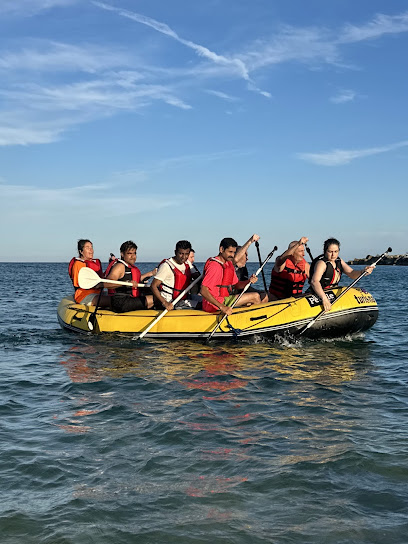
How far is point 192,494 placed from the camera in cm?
420

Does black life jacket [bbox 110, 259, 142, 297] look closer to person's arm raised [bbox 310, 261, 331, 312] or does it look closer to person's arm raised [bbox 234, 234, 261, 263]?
person's arm raised [bbox 234, 234, 261, 263]

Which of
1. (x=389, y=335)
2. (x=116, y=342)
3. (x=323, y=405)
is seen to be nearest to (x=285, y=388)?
(x=323, y=405)

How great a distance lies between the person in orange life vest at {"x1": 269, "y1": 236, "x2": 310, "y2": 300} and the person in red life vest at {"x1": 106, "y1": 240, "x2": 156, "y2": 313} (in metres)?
2.58

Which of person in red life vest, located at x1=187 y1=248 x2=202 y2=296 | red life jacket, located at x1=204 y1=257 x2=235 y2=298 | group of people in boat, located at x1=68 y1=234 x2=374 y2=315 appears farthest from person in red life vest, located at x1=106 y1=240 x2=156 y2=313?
red life jacket, located at x1=204 y1=257 x2=235 y2=298

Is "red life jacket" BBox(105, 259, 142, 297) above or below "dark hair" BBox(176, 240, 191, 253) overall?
below

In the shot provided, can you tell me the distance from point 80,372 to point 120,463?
3850mm

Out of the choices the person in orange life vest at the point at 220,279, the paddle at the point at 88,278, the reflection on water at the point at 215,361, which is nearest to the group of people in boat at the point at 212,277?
the person in orange life vest at the point at 220,279

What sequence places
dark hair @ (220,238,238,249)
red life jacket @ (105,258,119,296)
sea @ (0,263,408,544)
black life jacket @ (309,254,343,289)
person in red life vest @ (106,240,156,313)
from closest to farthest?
sea @ (0,263,408,544) < dark hair @ (220,238,238,249) < black life jacket @ (309,254,343,289) < person in red life vest @ (106,240,156,313) < red life jacket @ (105,258,119,296)

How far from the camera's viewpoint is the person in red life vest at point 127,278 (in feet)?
36.5

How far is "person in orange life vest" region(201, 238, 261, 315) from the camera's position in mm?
9828

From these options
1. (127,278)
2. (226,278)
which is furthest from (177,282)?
(127,278)

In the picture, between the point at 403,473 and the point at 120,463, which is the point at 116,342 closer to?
the point at 120,463

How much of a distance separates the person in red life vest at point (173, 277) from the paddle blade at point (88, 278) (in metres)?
1.38

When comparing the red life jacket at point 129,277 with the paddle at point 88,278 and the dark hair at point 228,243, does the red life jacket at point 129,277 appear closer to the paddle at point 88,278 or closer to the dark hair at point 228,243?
the paddle at point 88,278
